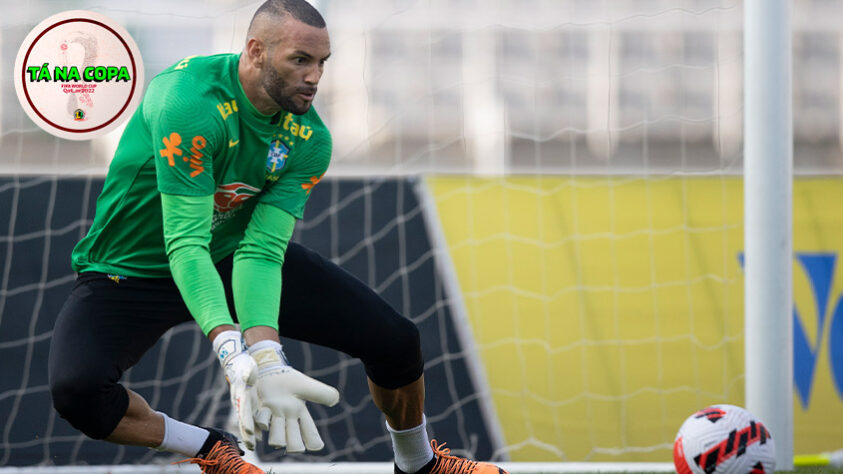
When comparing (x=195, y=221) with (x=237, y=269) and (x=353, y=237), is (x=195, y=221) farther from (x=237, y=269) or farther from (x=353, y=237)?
(x=353, y=237)

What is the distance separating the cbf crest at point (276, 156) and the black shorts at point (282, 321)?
0.32 m

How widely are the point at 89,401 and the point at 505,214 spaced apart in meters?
2.64

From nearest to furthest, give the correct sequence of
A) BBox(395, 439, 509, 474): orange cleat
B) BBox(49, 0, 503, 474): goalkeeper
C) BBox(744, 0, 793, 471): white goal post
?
BBox(49, 0, 503, 474): goalkeeper → BBox(395, 439, 509, 474): orange cleat → BBox(744, 0, 793, 471): white goal post

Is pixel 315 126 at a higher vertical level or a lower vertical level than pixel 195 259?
higher

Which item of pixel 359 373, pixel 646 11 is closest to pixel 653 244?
pixel 646 11

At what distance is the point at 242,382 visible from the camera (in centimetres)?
235

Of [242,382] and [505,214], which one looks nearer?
[242,382]

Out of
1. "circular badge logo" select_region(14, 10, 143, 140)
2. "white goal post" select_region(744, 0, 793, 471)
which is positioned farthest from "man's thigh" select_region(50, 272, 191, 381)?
"white goal post" select_region(744, 0, 793, 471)

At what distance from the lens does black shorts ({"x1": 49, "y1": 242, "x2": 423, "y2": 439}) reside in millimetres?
2941

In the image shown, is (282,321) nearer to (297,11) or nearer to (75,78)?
(297,11)

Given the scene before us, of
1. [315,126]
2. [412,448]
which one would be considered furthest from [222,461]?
[315,126]

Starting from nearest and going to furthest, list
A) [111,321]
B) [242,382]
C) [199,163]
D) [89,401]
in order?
[242,382] < [199,163] < [89,401] < [111,321]

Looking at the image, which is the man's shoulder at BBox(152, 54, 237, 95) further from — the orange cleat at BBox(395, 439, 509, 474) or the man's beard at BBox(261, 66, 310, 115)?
the orange cleat at BBox(395, 439, 509, 474)

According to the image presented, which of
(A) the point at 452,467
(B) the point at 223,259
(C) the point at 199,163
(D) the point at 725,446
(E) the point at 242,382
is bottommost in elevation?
(A) the point at 452,467
